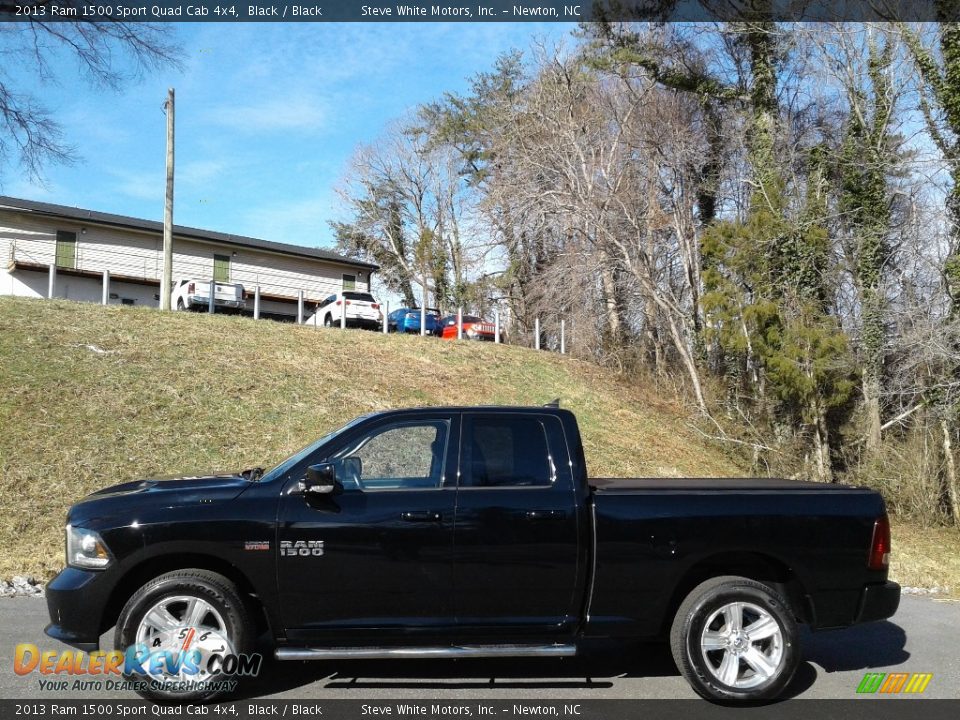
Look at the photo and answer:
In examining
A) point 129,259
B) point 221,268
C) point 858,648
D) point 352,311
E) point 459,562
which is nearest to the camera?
point 459,562

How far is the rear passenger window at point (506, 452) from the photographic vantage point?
5.46 m

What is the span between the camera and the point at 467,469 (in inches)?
215

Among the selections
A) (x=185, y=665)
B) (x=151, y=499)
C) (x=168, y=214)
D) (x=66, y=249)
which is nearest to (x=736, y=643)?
(x=185, y=665)

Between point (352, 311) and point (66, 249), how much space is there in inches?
605

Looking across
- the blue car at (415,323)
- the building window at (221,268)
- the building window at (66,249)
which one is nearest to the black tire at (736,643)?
the blue car at (415,323)

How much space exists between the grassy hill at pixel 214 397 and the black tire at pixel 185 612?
4367mm

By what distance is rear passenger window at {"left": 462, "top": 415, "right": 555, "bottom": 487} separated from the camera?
5461 mm

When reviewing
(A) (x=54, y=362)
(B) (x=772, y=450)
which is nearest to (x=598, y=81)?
(B) (x=772, y=450)

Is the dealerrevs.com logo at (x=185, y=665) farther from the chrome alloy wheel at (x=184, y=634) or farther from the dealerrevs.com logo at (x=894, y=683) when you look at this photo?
the dealerrevs.com logo at (x=894, y=683)

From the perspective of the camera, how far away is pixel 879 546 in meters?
5.46

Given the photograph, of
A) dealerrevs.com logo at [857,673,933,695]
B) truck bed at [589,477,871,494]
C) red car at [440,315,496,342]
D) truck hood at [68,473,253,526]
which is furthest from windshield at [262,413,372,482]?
red car at [440,315,496,342]

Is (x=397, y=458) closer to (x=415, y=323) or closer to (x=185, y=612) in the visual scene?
(x=185, y=612)

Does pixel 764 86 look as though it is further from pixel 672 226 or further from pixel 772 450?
pixel 772 450

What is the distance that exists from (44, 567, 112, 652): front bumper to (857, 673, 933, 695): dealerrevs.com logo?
502cm
